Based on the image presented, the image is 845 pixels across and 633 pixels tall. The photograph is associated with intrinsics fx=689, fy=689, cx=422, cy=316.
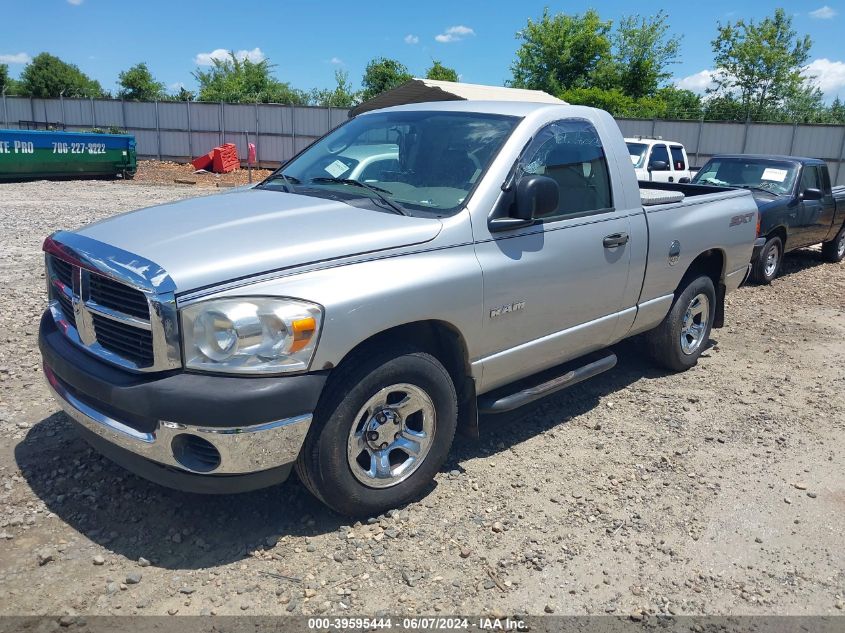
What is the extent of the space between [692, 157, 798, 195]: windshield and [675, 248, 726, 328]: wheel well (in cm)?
463

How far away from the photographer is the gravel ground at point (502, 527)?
2906 millimetres

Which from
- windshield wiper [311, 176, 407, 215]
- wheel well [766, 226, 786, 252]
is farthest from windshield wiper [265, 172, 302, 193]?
wheel well [766, 226, 786, 252]

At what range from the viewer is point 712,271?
577 cm

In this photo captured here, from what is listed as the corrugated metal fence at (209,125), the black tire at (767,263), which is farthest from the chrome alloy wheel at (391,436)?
the corrugated metal fence at (209,125)

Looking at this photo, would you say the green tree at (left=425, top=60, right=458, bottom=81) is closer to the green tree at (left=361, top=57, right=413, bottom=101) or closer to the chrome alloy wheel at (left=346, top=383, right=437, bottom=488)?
the green tree at (left=361, top=57, right=413, bottom=101)

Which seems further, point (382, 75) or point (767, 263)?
point (382, 75)

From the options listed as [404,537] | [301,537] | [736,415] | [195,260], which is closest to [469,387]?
[404,537]

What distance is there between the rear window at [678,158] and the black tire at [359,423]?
50.2 ft

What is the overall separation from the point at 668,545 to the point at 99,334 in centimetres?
285

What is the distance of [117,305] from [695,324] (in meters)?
4.63

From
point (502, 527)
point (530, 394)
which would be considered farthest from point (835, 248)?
point (502, 527)

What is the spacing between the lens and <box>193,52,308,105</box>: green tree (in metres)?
51.7

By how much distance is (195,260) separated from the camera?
286 centimetres

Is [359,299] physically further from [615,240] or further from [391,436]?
[615,240]
